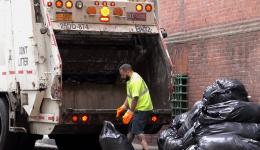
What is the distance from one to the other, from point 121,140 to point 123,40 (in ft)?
7.13

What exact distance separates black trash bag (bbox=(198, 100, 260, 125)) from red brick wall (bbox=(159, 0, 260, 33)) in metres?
3.79

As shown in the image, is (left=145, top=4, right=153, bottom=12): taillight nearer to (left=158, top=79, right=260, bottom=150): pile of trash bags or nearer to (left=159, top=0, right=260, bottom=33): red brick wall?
(left=159, top=0, right=260, bottom=33): red brick wall

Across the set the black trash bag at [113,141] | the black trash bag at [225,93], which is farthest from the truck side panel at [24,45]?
→ the black trash bag at [225,93]

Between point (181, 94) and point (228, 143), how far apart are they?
5.83 metres

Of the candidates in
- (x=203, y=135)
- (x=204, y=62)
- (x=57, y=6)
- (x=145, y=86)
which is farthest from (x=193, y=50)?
(x=203, y=135)

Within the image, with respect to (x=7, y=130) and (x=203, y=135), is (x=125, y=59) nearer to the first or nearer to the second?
(x=7, y=130)

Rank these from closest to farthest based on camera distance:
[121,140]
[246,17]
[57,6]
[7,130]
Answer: [121,140] → [57,6] → [7,130] → [246,17]

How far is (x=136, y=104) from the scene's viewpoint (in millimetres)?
8328

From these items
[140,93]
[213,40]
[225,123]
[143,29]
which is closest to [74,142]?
[140,93]

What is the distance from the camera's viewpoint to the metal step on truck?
819 centimetres

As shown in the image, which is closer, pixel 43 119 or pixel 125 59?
pixel 43 119

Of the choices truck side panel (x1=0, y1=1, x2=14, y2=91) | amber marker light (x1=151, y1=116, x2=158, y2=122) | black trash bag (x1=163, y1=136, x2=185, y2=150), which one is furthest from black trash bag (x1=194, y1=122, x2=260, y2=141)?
truck side panel (x1=0, y1=1, x2=14, y2=91)

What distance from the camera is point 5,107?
897cm

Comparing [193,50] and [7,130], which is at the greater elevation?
[193,50]
